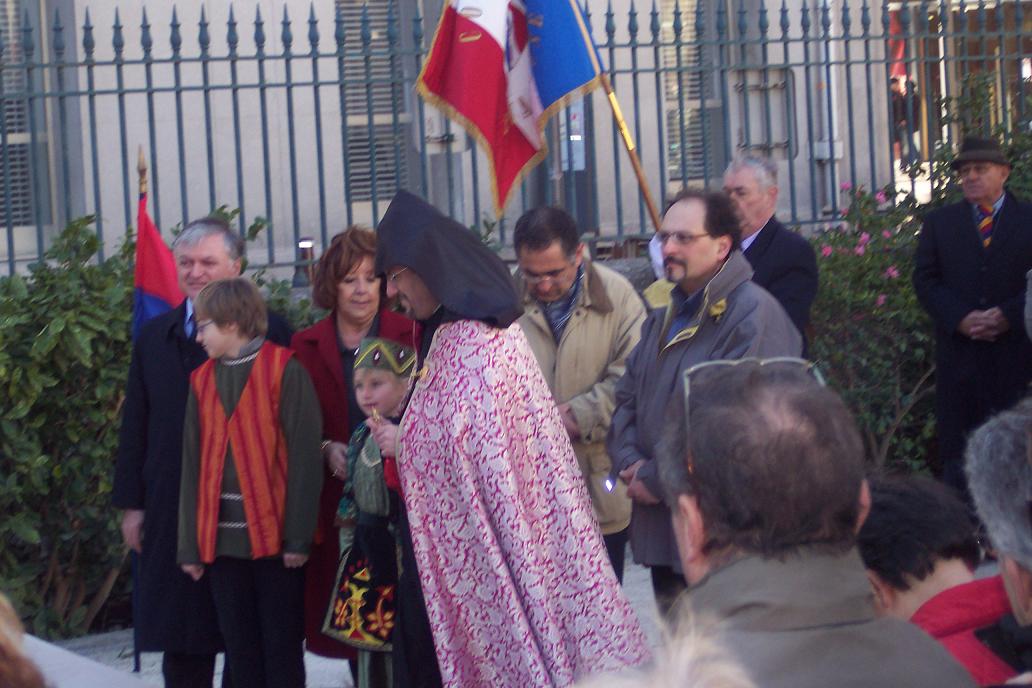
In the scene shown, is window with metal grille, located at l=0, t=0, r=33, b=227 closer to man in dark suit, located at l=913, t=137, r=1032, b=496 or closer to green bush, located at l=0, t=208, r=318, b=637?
green bush, located at l=0, t=208, r=318, b=637

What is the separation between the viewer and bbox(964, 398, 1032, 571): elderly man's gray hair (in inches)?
92.0

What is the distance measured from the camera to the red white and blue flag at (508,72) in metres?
5.71

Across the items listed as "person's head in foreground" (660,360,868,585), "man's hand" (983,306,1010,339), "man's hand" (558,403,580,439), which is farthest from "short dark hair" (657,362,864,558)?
"man's hand" (983,306,1010,339)

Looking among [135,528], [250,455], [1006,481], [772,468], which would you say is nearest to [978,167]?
[250,455]

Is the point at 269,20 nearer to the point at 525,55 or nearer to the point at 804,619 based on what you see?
the point at 525,55

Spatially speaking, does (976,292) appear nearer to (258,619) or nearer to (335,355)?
(335,355)

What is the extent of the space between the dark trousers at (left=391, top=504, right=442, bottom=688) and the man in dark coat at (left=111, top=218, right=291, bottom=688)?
3.09 ft

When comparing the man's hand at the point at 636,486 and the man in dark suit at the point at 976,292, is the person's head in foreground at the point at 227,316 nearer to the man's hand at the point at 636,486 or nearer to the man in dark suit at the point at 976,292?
the man's hand at the point at 636,486

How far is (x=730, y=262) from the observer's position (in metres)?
4.33

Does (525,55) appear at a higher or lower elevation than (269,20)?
lower

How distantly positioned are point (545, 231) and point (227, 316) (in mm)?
1036

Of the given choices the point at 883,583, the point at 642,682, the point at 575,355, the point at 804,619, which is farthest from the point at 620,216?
the point at 642,682

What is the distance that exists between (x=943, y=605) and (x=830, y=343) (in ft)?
17.8

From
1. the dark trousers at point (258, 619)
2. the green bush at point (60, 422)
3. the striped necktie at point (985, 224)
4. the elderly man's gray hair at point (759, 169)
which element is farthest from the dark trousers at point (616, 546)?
the striped necktie at point (985, 224)
